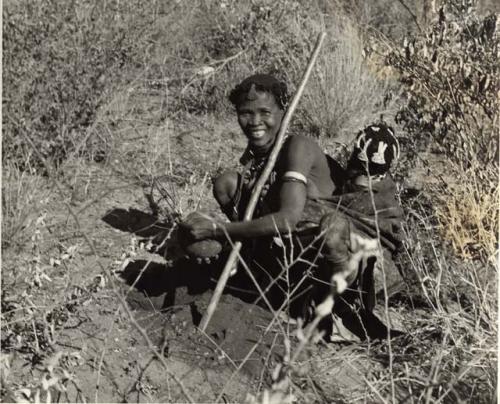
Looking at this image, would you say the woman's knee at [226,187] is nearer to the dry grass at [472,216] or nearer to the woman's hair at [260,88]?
the woman's hair at [260,88]

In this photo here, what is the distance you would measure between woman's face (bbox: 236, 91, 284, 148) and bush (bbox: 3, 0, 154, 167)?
125cm

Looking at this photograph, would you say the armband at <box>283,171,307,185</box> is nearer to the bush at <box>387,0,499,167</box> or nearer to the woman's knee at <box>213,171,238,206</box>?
the woman's knee at <box>213,171,238,206</box>

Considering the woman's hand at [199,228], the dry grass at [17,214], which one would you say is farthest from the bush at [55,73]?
the woman's hand at [199,228]

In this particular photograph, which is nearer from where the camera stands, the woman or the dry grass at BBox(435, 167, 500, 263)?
the woman

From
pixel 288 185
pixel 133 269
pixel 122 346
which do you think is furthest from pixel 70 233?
pixel 288 185

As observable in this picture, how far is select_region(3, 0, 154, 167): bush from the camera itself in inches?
172

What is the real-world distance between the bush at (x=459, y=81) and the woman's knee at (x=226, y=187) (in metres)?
1.16

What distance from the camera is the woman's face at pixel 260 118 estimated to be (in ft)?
11.2

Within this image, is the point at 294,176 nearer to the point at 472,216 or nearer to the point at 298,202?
the point at 298,202

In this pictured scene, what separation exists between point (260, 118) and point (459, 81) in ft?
3.93

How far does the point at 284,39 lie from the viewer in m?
6.34

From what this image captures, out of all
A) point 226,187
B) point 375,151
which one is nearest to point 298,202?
point 375,151

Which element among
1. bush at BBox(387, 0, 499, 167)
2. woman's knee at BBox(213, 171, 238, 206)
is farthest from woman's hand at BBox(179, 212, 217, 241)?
bush at BBox(387, 0, 499, 167)

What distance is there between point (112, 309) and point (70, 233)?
0.70m
